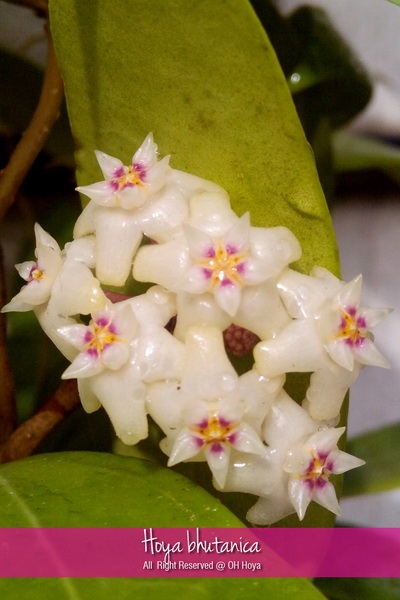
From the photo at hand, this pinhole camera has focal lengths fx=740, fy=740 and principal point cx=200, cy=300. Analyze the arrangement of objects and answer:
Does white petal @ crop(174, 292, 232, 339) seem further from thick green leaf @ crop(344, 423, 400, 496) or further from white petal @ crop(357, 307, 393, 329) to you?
thick green leaf @ crop(344, 423, 400, 496)

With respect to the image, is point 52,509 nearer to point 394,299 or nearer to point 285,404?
point 285,404

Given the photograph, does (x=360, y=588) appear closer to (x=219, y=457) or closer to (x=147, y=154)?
(x=219, y=457)

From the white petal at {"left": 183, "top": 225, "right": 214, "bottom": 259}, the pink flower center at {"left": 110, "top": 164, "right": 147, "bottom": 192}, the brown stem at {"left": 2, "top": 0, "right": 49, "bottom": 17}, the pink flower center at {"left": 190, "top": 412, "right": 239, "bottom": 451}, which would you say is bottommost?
the pink flower center at {"left": 190, "top": 412, "right": 239, "bottom": 451}

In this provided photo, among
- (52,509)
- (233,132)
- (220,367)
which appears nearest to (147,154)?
(233,132)

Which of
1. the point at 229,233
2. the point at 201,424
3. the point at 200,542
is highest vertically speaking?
the point at 229,233

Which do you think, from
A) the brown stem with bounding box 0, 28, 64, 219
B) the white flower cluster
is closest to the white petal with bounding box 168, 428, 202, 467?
the white flower cluster

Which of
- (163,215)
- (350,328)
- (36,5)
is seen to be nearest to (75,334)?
(163,215)
